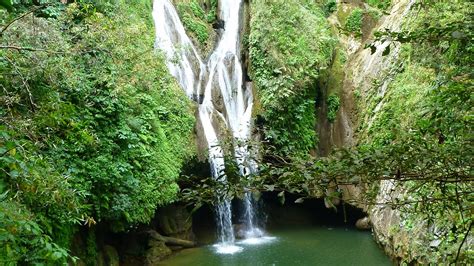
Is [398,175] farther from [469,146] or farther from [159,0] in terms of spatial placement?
[159,0]

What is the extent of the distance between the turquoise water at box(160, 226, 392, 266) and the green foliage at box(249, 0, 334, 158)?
268 cm

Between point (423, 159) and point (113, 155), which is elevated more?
point (113, 155)

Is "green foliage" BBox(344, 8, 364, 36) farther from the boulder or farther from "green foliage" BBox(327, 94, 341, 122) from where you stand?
the boulder

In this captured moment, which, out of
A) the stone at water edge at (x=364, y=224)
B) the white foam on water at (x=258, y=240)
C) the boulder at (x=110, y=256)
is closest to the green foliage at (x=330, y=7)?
the stone at water edge at (x=364, y=224)

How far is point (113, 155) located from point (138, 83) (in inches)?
78.3

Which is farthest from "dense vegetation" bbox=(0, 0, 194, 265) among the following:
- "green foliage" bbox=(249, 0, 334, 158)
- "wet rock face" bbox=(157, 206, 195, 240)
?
"green foliage" bbox=(249, 0, 334, 158)

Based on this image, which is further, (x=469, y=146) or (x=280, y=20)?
(x=280, y=20)

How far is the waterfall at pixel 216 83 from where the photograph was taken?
11.8 meters

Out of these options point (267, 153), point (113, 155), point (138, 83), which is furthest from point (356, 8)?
point (267, 153)

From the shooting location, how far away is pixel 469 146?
7.08 feet

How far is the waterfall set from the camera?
466 inches

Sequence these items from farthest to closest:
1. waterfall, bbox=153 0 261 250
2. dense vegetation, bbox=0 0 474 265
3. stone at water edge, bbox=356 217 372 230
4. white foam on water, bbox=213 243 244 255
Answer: waterfall, bbox=153 0 261 250 → stone at water edge, bbox=356 217 372 230 → white foam on water, bbox=213 243 244 255 → dense vegetation, bbox=0 0 474 265

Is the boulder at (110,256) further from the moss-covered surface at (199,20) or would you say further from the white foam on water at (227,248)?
the moss-covered surface at (199,20)

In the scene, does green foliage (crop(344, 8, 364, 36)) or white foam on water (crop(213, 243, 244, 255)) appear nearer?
white foam on water (crop(213, 243, 244, 255))
